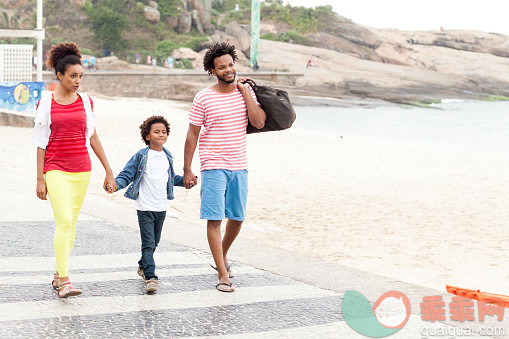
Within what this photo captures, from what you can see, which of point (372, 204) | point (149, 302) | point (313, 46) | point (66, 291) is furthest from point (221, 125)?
point (313, 46)

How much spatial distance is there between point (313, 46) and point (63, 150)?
250 feet

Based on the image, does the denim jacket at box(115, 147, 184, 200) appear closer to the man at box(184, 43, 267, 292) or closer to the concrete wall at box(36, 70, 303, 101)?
the man at box(184, 43, 267, 292)

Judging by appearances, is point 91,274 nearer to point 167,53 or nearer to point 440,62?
point 167,53

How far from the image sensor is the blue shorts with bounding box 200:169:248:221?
16.5 ft

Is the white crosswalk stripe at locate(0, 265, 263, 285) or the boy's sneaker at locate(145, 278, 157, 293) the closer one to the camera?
the boy's sneaker at locate(145, 278, 157, 293)

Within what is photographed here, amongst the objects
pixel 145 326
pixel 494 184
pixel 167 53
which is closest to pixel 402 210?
pixel 494 184

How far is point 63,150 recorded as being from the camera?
466 centimetres

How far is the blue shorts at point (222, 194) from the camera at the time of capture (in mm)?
5016

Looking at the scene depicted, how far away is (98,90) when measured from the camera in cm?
4941

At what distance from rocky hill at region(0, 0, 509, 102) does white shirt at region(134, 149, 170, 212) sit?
54327mm

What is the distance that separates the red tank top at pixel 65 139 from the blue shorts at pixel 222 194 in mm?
880

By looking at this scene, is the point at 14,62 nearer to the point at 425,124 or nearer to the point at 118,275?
the point at 118,275

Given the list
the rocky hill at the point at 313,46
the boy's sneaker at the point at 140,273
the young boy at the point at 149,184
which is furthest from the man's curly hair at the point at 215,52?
the rocky hill at the point at 313,46

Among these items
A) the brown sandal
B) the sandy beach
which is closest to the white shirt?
the brown sandal
